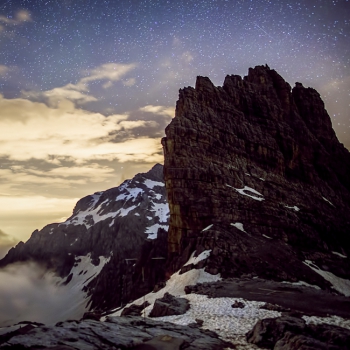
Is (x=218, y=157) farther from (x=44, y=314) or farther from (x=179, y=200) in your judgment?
(x=44, y=314)

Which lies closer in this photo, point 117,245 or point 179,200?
point 179,200

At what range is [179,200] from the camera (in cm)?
6391

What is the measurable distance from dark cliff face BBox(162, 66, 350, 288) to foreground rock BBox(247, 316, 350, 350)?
29187 mm

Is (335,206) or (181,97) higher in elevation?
(181,97)

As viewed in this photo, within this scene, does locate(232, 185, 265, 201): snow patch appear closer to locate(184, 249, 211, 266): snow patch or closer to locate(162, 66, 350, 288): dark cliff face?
locate(162, 66, 350, 288): dark cliff face

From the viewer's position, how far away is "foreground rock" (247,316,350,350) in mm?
13289

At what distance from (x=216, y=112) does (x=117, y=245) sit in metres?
122

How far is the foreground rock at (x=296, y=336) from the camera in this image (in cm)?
1329

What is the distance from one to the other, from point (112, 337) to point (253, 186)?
6133 centimetres

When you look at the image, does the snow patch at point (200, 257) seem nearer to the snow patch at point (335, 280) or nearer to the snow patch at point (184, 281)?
the snow patch at point (184, 281)

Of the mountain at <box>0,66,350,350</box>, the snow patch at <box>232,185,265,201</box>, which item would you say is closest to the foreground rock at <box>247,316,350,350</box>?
the mountain at <box>0,66,350,350</box>

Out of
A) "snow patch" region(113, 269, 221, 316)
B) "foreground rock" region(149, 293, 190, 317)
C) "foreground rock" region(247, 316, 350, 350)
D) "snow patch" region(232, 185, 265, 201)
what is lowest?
"snow patch" region(113, 269, 221, 316)

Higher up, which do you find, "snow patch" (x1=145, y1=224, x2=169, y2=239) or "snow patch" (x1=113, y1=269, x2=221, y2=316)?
"snow patch" (x1=145, y1=224, x2=169, y2=239)

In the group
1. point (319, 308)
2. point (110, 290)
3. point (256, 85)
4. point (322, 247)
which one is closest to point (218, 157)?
point (322, 247)
